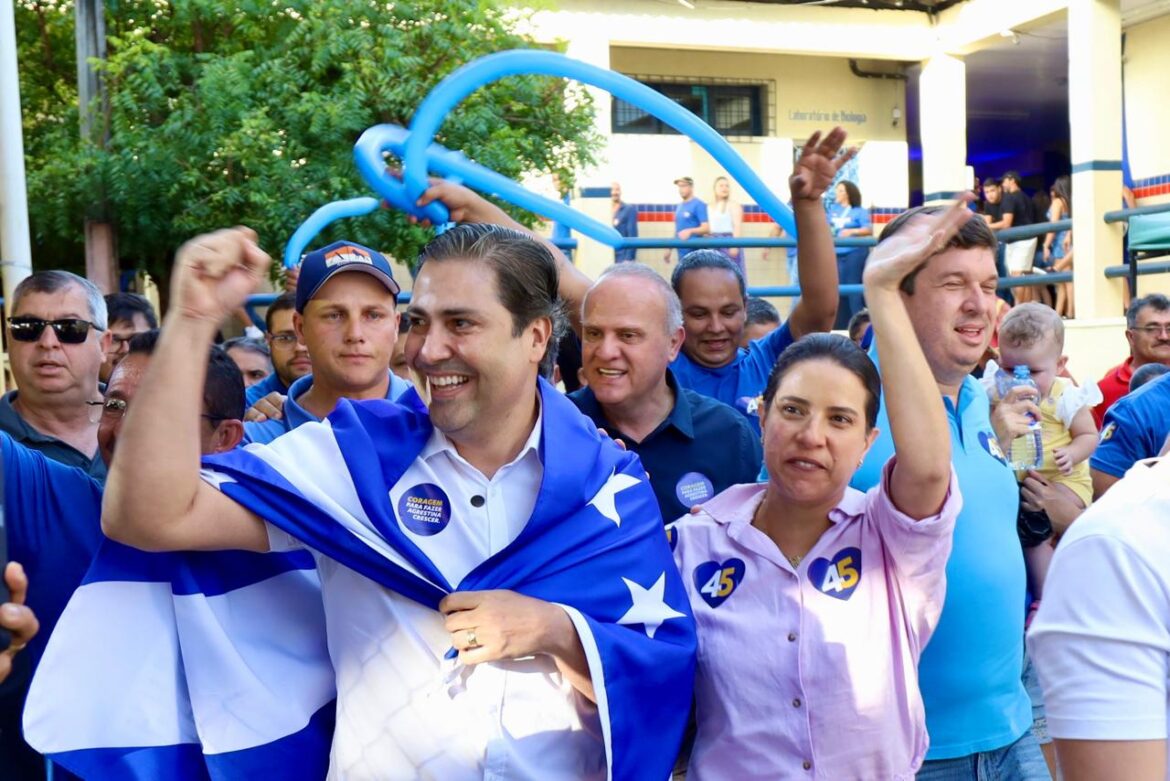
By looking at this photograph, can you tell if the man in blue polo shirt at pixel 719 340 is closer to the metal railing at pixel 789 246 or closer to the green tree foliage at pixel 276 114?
the metal railing at pixel 789 246

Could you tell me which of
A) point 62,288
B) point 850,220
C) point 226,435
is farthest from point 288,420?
point 850,220

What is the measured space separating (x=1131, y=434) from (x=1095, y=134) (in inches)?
463

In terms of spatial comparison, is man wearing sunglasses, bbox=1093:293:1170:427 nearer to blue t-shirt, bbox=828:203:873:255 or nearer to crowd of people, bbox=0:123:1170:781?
crowd of people, bbox=0:123:1170:781

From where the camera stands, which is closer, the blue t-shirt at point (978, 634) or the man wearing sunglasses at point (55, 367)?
the blue t-shirt at point (978, 634)

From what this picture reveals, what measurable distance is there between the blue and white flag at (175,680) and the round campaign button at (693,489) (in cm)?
130

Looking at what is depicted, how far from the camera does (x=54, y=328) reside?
454cm

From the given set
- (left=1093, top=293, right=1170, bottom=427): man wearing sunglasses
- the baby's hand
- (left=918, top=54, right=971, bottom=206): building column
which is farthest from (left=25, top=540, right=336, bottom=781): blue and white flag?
(left=918, top=54, right=971, bottom=206): building column

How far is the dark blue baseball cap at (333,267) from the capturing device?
13.3 ft

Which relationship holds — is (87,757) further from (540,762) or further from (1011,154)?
(1011,154)

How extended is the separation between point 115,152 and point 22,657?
28.5 ft

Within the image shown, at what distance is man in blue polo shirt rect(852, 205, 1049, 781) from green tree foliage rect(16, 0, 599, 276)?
7311mm

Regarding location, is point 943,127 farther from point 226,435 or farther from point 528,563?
point 528,563

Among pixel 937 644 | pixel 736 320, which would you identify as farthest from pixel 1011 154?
pixel 937 644

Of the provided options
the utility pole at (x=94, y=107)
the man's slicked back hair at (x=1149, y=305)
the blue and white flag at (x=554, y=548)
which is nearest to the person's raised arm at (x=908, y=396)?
the blue and white flag at (x=554, y=548)
